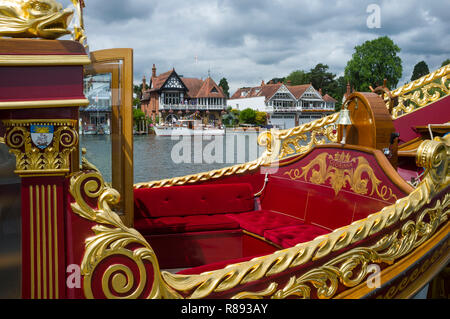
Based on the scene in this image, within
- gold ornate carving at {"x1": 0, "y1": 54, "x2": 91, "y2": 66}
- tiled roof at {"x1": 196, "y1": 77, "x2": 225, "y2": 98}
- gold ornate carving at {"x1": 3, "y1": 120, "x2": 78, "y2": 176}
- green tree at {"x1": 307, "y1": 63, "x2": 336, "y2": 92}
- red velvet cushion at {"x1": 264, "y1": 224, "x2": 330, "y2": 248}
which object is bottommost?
red velvet cushion at {"x1": 264, "y1": 224, "x2": 330, "y2": 248}

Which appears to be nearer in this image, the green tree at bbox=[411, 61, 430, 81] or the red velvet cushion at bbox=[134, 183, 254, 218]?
the red velvet cushion at bbox=[134, 183, 254, 218]

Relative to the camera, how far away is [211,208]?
4031 millimetres

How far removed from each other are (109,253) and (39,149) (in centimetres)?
48

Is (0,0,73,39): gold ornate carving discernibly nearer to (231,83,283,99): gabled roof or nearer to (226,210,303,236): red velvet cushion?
(226,210,303,236): red velvet cushion

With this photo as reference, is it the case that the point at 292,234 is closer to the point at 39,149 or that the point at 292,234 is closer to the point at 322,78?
the point at 39,149

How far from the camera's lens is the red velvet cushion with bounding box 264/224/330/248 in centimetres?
317

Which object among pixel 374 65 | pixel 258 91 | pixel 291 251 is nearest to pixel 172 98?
pixel 258 91

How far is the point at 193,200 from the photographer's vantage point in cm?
397

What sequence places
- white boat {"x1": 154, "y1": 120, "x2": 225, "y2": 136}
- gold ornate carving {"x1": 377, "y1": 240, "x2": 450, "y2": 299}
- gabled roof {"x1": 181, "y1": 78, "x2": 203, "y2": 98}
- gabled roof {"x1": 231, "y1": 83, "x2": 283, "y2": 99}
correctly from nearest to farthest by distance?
gold ornate carving {"x1": 377, "y1": 240, "x2": 450, "y2": 299} < white boat {"x1": 154, "y1": 120, "x2": 225, "y2": 136} < gabled roof {"x1": 181, "y1": 78, "x2": 203, "y2": 98} < gabled roof {"x1": 231, "y1": 83, "x2": 283, "y2": 99}

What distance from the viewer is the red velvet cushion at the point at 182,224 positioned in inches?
134

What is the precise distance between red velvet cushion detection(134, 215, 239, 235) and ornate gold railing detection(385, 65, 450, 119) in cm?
310

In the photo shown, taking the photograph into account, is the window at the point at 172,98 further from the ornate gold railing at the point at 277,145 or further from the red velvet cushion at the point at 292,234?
the red velvet cushion at the point at 292,234

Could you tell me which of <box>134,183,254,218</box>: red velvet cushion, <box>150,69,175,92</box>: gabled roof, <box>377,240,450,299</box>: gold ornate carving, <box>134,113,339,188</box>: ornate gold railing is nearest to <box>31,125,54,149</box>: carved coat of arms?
<box>377,240,450,299</box>: gold ornate carving

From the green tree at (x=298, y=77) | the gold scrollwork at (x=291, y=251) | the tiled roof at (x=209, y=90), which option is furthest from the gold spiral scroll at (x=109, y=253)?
the green tree at (x=298, y=77)
